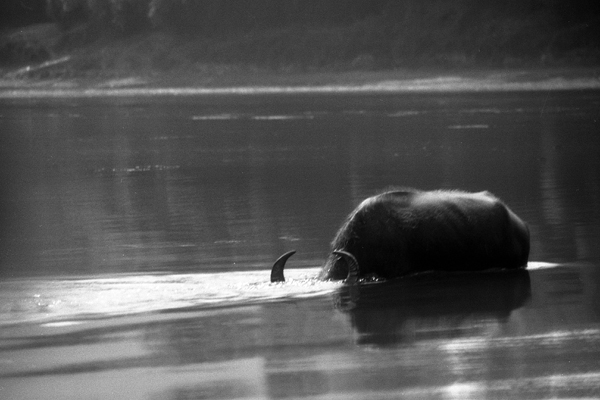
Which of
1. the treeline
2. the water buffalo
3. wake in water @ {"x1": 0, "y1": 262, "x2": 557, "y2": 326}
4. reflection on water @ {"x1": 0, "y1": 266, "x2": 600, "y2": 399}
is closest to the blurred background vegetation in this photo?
the treeline

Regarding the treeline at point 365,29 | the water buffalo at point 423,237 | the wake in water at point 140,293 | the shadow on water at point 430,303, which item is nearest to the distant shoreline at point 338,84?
the treeline at point 365,29

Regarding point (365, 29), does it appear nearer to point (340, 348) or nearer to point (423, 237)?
point (423, 237)

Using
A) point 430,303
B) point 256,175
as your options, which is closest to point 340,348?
point 430,303

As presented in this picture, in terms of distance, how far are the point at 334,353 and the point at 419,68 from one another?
49572mm

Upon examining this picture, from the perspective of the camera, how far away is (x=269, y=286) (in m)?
10.7

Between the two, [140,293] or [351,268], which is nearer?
[351,268]

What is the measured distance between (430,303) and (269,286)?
60.4 inches

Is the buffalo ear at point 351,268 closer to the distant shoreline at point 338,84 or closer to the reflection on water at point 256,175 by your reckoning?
the reflection on water at point 256,175

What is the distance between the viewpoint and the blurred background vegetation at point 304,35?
192 ft

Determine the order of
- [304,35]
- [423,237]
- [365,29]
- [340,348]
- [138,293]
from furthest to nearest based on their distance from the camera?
[304,35], [365,29], [423,237], [138,293], [340,348]

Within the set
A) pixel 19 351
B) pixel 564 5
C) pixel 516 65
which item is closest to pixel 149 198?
pixel 19 351

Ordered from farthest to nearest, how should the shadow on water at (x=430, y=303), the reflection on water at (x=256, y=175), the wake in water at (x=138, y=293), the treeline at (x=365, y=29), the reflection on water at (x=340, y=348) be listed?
1. the treeline at (x=365, y=29)
2. the reflection on water at (x=256, y=175)
3. the wake in water at (x=138, y=293)
4. the shadow on water at (x=430, y=303)
5. the reflection on water at (x=340, y=348)

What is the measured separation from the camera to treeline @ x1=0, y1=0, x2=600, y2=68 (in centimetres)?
5838

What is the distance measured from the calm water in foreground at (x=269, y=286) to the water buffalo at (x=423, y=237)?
176 millimetres
